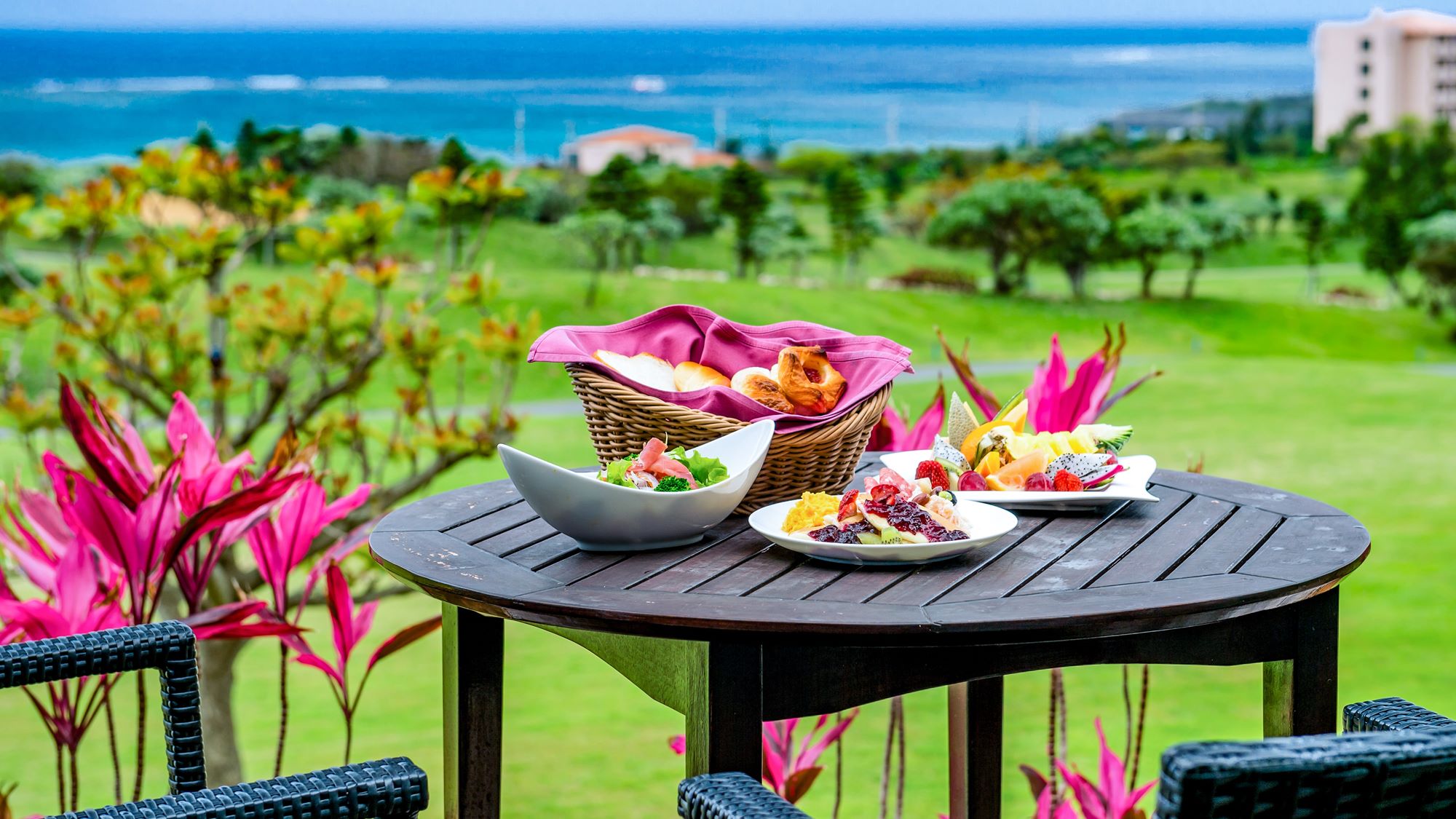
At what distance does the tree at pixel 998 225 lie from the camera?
34.0 ft

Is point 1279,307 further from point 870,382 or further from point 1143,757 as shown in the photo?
point 870,382

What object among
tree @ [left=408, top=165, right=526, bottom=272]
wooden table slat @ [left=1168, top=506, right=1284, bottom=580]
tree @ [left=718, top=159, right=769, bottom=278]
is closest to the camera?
wooden table slat @ [left=1168, top=506, right=1284, bottom=580]

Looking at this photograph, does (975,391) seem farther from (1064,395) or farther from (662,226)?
(662,226)

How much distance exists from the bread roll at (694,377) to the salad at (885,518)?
0.30 meters

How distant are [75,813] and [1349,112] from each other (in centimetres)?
1113

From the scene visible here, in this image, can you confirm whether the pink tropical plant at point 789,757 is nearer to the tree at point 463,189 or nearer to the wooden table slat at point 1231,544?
the wooden table slat at point 1231,544

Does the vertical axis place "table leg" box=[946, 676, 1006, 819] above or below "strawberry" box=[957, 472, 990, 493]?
below

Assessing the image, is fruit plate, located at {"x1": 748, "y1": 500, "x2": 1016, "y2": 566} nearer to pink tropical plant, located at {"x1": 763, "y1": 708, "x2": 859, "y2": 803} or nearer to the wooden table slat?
the wooden table slat

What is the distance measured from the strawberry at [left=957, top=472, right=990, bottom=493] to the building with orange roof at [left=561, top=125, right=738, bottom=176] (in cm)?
824

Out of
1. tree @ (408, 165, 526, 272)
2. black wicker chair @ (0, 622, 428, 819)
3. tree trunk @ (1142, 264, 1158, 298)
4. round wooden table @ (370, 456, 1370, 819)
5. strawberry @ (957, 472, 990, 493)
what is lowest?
black wicker chair @ (0, 622, 428, 819)

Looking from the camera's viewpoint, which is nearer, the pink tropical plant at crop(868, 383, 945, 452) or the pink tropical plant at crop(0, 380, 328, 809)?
the pink tropical plant at crop(0, 380, 328, 809)

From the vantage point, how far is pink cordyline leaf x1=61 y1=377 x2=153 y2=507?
5.03ft

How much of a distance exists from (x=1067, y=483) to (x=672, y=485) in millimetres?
461

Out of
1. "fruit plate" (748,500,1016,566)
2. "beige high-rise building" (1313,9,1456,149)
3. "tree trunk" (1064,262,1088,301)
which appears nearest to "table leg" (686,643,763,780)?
"fruit plate" (748,500,1016,566)
